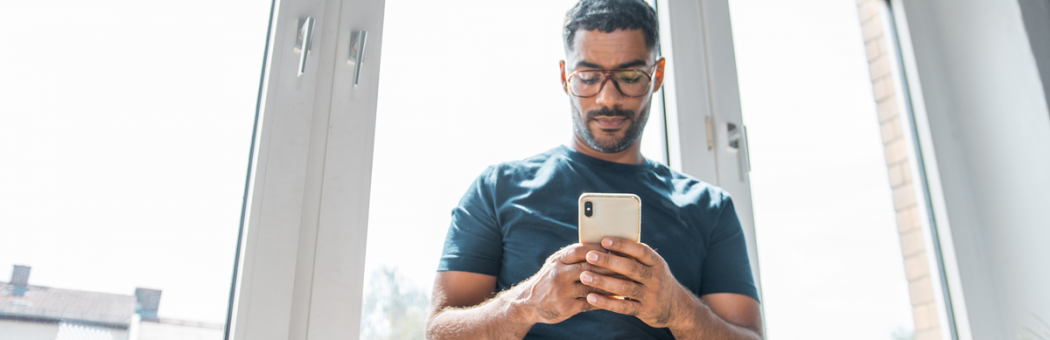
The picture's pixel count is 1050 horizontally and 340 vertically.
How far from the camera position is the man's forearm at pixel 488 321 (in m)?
1.04

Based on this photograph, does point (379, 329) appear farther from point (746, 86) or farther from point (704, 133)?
point (746, 86)

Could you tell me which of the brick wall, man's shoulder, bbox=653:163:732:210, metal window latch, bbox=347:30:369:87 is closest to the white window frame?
metal window latch, bbox=347:30:369:87

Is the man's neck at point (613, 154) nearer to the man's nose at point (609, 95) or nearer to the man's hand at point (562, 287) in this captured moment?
the man's nose at point (609, 95)

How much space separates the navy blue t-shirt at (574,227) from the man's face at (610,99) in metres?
0.05

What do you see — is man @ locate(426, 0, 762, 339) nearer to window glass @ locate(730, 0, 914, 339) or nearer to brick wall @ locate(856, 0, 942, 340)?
window glass @ locate(730, 0, 914, 339)

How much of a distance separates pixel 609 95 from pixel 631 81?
57 millimetres

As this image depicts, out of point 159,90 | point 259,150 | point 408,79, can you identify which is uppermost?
point 408,79

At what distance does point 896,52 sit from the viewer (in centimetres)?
211

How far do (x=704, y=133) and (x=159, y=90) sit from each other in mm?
1289

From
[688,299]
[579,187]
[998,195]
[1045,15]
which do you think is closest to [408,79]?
[579,187]

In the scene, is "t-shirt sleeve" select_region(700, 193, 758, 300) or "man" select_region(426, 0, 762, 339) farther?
"t-shirt sleeve" select_region(700, 193, 758, 300)

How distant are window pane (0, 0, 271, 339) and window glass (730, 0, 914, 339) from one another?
52.3 inches

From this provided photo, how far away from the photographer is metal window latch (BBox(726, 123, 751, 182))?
5.86 feet

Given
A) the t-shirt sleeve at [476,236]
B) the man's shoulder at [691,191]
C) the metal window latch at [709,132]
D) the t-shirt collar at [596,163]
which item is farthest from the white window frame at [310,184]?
the metal window latch at [709,132]
